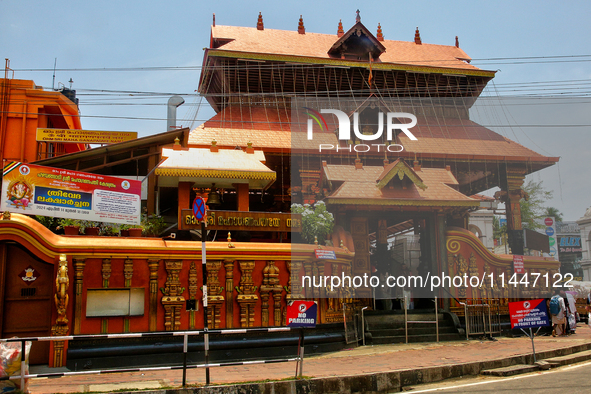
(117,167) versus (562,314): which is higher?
(117,167)

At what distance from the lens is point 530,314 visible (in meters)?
11.9

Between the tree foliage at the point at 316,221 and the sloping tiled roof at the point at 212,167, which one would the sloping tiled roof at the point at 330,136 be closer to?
the sloping tiled roof at the point at 212,167

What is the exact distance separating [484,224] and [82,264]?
11.6 meters

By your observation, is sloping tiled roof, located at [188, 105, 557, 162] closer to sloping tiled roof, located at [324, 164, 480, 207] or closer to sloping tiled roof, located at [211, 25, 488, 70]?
sloping tiled roof, located at [324, 164, 480, 207]

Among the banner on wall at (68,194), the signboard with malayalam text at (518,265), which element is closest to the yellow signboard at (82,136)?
the banner on wall at (68,194)

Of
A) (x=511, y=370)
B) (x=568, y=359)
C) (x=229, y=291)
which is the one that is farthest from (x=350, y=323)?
(x=568, y=359)

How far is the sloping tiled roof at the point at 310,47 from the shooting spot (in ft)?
97.7

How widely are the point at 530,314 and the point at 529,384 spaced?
117 inches

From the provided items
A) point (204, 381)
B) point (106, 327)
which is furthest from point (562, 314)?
point (106, 327)

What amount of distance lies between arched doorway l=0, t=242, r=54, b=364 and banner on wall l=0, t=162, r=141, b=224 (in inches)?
90.2

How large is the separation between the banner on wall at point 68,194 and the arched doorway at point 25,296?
2.29 m

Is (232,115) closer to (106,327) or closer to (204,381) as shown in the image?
(106,327)

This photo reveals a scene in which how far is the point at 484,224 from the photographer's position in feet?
51.7

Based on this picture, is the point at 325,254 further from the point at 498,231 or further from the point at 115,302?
the point at 115,302
